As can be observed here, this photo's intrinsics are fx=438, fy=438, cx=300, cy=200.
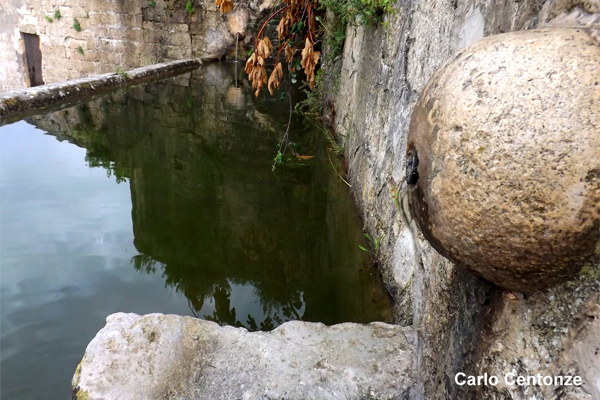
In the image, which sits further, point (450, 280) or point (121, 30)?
point (121, 30)

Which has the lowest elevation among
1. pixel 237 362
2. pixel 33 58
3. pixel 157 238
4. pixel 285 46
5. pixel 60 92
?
pixel 157 238

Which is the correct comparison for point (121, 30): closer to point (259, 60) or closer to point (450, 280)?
point (259, 60)

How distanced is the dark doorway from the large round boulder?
12705 mm

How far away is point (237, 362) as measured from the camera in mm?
1305

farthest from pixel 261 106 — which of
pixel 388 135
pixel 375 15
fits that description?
pixel 388 135

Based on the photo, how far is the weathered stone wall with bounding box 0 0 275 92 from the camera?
29.6ft

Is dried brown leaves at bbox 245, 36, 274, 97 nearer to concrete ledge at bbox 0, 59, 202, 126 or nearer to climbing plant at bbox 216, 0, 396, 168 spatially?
climbing plant at bbox 216, 0, 396, 168

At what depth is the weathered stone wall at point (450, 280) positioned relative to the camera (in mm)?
751

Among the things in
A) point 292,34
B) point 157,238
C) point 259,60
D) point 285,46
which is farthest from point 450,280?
point 292,34

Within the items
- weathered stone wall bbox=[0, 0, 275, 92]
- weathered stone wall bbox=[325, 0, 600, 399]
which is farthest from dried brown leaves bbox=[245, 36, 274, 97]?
weathered stone wall bbox=[0, 0, 275, 92]

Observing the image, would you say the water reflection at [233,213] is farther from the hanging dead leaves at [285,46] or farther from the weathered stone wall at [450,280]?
the hanging dead leaves at [285,46]

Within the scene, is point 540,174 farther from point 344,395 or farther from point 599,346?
point 344,395

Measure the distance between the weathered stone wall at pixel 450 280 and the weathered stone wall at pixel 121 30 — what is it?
6.97 metres

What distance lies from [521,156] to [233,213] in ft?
7.35
